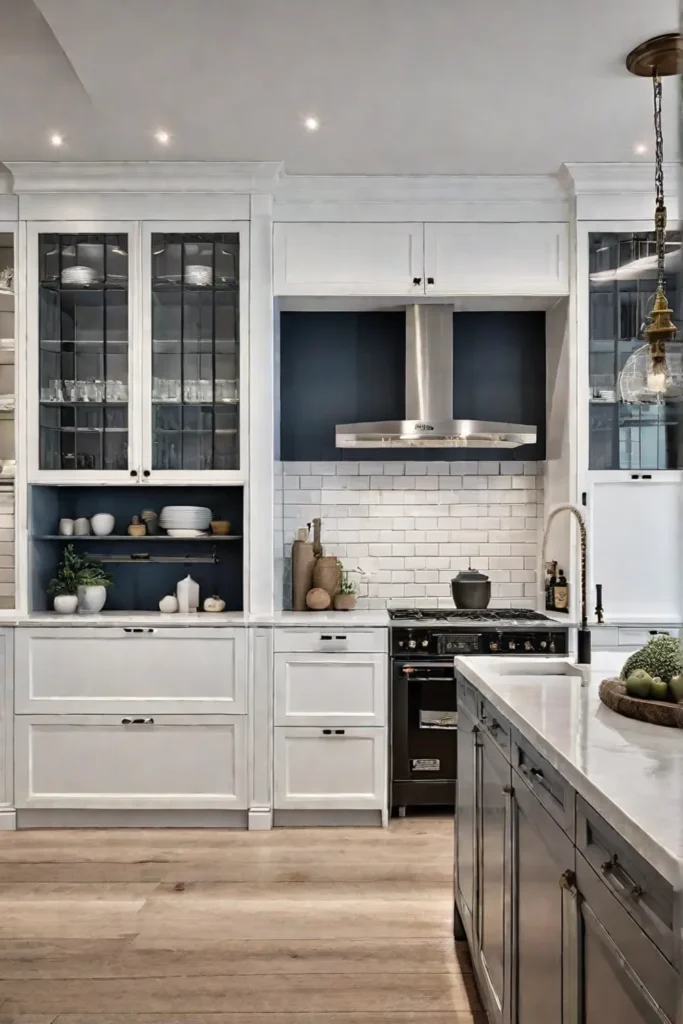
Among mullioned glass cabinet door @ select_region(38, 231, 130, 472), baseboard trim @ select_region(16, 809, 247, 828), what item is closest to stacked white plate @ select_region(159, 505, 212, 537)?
mullioned glass cabinet door @ select_region(38, 231, 130, 472)

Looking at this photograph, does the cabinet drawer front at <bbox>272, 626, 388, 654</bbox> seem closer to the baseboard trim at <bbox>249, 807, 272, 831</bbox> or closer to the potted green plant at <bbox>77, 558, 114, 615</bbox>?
the baseboard trim at <bbox>249, 807, 272, 831</bbox>

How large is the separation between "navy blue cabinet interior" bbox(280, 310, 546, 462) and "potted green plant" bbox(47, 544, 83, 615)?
128cm

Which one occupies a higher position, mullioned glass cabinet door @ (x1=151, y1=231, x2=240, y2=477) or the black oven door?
mullioned glass cabinet door @ (x1=151, y1=231, x2=240, y2=477)

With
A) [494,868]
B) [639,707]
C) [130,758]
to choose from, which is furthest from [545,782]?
[130,758]

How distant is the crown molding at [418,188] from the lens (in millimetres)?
4375

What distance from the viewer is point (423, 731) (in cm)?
432

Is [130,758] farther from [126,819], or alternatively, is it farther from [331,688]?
[331,688]

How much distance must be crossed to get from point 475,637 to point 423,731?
0.54 metres

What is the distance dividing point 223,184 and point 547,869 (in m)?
3.64

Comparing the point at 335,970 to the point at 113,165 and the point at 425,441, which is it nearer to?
the point at 425,441

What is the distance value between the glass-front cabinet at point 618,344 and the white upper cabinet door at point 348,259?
0.91 metres

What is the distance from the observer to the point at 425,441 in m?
4.62

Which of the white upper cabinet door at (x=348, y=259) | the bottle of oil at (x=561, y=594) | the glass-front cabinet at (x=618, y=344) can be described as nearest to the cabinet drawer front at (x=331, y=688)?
the bottle of oil at (x=561, y=594)

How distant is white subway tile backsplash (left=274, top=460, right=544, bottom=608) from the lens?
4.94 m
